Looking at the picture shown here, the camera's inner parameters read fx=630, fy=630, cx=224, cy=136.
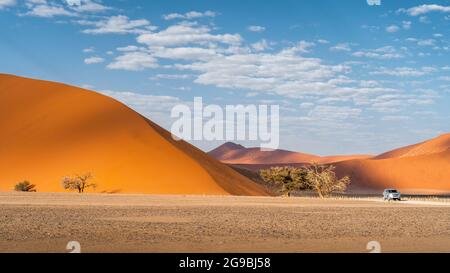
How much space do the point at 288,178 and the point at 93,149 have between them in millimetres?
26488

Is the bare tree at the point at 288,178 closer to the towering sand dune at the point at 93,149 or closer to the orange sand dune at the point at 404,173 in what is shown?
the towering sand dune at the point at 93,149

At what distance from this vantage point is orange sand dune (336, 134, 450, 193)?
12488 centimetres

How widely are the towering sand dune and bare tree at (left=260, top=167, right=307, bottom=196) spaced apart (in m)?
5.31

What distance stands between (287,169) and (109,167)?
22617 mm

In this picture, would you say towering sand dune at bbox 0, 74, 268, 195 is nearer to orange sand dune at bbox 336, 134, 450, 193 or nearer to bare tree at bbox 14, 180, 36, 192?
bare tree at bbox 14, 180, 36, 192

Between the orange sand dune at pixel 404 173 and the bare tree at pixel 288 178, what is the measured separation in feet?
159

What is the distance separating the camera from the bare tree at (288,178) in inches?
3031

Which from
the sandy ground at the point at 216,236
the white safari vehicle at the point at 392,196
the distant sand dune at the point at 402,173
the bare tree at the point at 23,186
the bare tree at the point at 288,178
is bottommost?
the sandy ground at the point at 216,236

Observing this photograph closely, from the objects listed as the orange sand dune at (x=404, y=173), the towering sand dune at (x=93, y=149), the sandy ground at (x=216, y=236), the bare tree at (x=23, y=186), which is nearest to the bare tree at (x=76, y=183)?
the towering sand dune at (x=93, y=149)

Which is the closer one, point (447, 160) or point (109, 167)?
point (109, 167)
